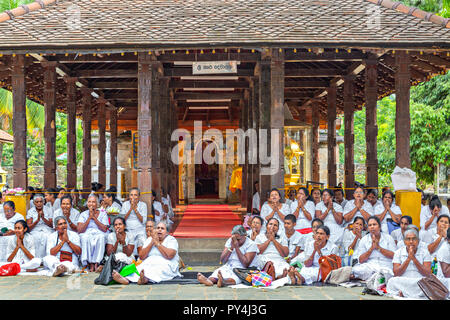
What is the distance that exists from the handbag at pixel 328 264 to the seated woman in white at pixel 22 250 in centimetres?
446

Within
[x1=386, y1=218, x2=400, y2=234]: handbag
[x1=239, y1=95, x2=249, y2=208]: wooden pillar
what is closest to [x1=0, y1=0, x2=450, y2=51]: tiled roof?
[x1=386, y1=218, x2=400, y2=234]: handbag

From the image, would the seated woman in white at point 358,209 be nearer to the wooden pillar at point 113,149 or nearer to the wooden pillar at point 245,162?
the wooden pillar at point 245,162

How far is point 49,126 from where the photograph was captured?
1184 cm

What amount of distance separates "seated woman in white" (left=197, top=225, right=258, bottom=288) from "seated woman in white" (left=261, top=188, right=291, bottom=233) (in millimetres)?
1361

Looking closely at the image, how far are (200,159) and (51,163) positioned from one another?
11262 millimetres

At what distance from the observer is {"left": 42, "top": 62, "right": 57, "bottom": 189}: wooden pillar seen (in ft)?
38.5

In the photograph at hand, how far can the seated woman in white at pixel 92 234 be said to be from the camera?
27.3ft

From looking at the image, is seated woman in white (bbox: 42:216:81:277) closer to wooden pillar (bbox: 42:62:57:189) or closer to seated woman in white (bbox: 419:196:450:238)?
wooden pillar (bbox: 42:62:57:189)

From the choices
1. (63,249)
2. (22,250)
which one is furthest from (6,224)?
(63,249)

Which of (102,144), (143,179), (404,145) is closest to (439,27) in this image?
(404,145)

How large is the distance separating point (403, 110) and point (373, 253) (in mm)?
3725

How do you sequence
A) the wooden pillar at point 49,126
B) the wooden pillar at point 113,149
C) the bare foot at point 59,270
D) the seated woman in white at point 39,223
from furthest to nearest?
the wooden pillar at point 113,149, the wooden pillar at point 49,126, the seated woman in white at point 39,223, the bare foot at point 59,270

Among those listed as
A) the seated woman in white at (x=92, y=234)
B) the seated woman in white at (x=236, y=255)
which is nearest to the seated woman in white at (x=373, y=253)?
the seated woman in white at (x=236, y=255)

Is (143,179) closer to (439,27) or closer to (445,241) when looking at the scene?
(445,241)
